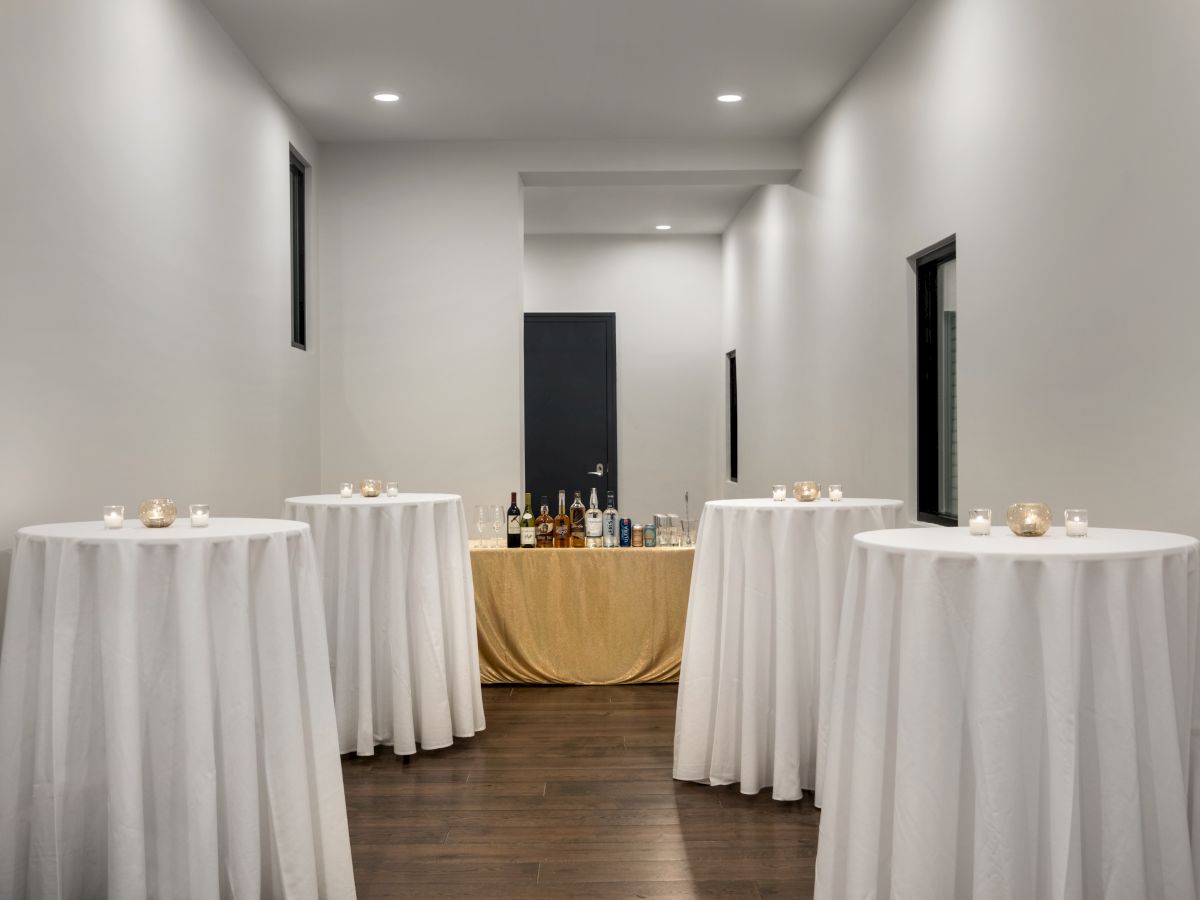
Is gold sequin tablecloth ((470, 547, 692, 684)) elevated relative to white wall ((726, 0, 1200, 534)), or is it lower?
lower

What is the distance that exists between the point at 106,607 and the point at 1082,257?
2.82 meters

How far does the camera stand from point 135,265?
148 inches

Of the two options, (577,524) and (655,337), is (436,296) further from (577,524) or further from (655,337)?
(655,337)

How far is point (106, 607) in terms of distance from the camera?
2.24m

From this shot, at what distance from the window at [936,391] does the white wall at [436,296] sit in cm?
237

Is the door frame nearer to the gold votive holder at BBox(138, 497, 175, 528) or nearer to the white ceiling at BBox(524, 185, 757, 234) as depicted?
the white ceiling at BBox(524, 185, 757, 234)

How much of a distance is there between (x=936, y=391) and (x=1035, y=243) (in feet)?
4.32

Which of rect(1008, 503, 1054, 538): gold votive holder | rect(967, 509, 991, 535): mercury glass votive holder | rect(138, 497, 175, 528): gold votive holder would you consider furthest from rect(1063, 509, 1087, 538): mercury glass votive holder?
rect(138, 497, 175, 528): gold votive holder

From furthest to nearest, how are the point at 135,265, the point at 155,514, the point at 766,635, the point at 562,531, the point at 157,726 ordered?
the point at 562,531, the point at 135,265, the point at 766,635, the point at 155,514, the point at 157,726

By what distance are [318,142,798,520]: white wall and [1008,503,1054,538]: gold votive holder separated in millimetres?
4472

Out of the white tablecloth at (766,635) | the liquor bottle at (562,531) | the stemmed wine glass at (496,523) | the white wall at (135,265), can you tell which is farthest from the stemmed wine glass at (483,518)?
the white tablecloth at (766,635)

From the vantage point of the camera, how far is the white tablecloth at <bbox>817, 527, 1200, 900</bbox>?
1900mm

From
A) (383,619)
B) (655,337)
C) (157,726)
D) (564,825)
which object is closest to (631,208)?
(655,337)

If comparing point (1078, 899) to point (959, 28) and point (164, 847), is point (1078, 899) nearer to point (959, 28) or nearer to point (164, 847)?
point (164, 847)
